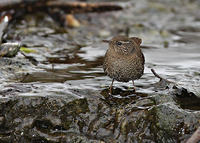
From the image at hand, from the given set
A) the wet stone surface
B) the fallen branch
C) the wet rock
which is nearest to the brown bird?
the wet stone surface

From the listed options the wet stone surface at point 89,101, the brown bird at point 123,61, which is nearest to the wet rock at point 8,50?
the wet stone surface at point 89,101

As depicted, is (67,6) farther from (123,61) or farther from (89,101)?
(89,101)

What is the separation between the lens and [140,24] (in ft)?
39.7

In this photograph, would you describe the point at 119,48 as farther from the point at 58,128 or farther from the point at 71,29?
the point at 71,29

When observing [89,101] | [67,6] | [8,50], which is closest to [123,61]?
[89,101]

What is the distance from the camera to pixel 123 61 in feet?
18.4

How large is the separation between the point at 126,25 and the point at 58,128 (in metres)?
7.90

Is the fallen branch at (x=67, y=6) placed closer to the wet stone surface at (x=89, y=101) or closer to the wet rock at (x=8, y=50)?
the wet stone surface at (x=89, y=101)

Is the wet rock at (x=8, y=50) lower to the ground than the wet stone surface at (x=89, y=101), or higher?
higher

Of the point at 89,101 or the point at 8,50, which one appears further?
the point at 8,50

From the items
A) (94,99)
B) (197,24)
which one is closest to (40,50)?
(94,99)

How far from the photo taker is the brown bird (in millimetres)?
5547

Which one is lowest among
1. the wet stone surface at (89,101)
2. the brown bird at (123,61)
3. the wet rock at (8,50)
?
the wet stone surface at (89,101)

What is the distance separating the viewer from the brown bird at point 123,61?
5547 millimetres
